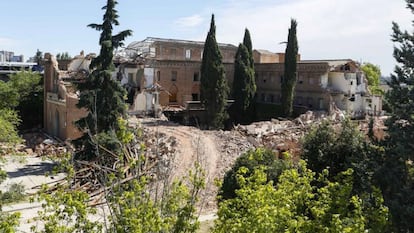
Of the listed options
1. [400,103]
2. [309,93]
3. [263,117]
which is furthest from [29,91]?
[400,103]

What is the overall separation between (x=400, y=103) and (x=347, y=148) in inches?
209

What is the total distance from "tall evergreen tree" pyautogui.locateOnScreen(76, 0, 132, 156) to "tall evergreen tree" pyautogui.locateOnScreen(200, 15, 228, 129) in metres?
13.7

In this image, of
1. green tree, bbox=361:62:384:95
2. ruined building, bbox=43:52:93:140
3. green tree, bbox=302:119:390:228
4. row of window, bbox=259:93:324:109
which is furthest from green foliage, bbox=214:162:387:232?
green tree, bbox=361:62:384:95

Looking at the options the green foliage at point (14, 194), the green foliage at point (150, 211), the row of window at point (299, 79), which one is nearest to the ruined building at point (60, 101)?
the green foliage at point (14, 194)

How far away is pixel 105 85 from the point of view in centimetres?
2473

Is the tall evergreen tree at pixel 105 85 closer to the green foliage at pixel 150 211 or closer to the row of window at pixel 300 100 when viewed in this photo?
the green foliage at pixel 150 211

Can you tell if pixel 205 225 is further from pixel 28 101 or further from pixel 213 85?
pixel 28 101

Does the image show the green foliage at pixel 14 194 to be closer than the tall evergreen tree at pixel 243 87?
Yes

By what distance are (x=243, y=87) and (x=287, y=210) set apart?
1371 inches

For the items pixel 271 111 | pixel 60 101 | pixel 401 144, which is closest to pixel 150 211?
pixel 401 144

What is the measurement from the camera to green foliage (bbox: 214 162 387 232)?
684 centimetres

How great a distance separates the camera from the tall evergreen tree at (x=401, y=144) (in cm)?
999

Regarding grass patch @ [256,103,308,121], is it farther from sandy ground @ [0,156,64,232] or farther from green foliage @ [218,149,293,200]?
green foliage @ [218,149,293,200]

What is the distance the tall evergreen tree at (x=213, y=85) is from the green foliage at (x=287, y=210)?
28.6 meters
